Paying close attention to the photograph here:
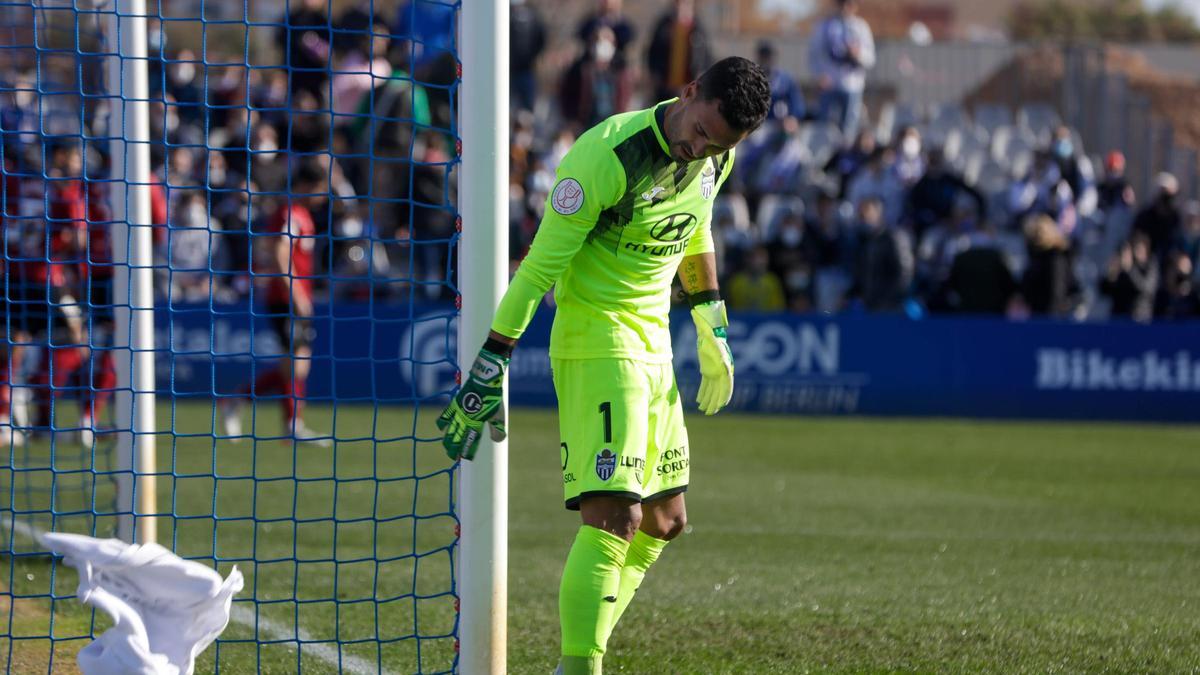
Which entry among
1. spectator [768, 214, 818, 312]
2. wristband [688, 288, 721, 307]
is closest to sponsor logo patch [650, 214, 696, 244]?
wristband [688, 288, 721, 307]

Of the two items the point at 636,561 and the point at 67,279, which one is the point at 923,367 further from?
the point at 636,561

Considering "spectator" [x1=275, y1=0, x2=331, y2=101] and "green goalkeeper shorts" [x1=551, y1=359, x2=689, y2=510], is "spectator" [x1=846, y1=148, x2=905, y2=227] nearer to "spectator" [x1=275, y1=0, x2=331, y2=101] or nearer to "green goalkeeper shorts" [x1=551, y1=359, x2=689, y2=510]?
"spectator" [x1=275, y1=0, x2=331, y2=101]

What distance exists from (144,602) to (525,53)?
16665mm

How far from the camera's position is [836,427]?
51.1 ft

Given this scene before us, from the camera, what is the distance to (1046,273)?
724 inches

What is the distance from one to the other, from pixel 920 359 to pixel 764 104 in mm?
13056

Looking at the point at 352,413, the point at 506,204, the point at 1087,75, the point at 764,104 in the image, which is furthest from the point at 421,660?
the point at 1087,75

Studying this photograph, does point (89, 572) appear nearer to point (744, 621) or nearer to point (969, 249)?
point (744, 621)

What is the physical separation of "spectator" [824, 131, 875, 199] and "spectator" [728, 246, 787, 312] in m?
2.65

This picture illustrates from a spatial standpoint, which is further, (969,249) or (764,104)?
(969,249)

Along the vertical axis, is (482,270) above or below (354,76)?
below

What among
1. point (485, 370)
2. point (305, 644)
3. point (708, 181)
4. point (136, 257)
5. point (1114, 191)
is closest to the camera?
point (485, 370)

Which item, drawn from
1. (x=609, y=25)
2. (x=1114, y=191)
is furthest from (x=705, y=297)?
(x=1114, y=191)

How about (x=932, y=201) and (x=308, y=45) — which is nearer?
(x=308, y=45)
